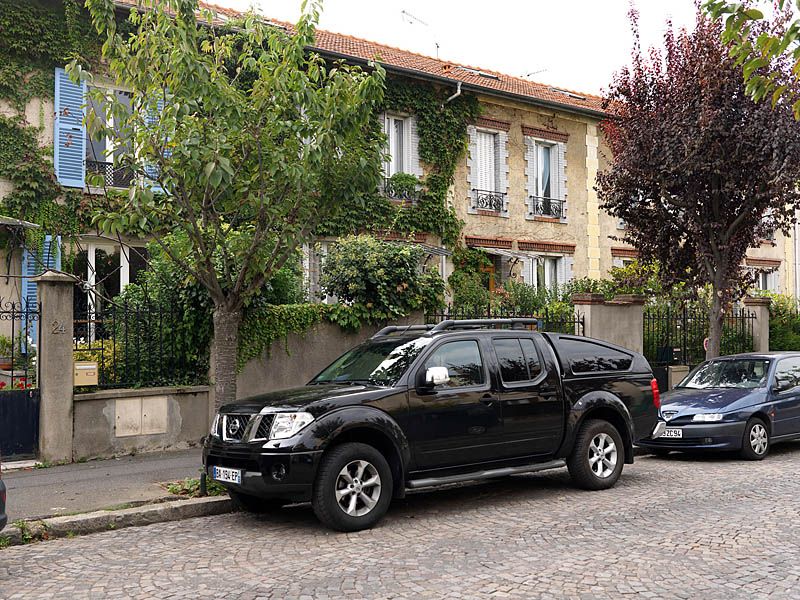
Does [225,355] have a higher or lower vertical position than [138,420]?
higher

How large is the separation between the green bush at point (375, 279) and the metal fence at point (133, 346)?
2564 mm

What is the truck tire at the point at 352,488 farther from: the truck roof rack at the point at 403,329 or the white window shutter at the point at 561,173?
the white window shutter at the point at 561,173

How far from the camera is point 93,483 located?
9.06 meters

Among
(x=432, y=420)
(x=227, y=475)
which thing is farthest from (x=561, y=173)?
(x=227, y=475)

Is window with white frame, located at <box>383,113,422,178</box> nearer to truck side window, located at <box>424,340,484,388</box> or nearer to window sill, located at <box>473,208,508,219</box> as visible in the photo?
window sill, located at <box>473,208,508,219</box>

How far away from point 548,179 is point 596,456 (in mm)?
15551

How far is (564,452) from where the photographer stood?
886 cm

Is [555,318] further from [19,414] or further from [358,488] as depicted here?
[19,414]

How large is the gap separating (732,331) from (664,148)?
6.72 meters

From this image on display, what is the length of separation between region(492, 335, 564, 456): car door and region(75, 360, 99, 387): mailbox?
17.3 feet

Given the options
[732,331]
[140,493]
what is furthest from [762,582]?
[732,331]

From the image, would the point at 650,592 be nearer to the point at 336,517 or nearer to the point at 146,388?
the point at 336,517

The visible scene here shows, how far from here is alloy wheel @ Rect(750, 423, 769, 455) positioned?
11234mm

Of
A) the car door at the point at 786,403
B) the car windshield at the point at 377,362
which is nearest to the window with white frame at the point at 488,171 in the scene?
the car door at the point at 786,403
